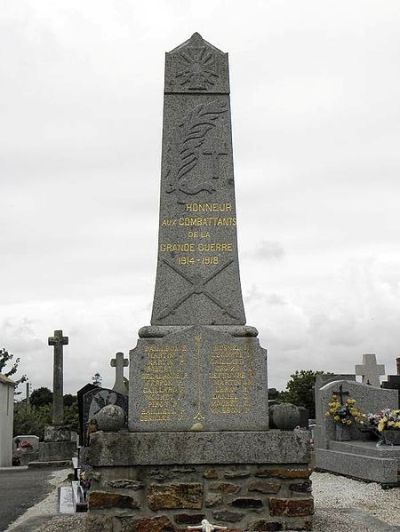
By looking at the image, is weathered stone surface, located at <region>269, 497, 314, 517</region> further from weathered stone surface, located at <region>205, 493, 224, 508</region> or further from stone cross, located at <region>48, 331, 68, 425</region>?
stone cross, located at <region>48, 331, 68, 425</region>

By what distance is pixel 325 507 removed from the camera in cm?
816

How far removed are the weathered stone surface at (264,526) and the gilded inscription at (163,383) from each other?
1.14m

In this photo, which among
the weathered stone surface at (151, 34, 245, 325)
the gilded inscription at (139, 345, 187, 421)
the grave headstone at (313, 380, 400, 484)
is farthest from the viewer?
the grave headstone at (313, 380, 400, 484)

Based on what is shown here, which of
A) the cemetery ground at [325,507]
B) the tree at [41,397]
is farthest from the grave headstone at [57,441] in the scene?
the tree at [41,397]

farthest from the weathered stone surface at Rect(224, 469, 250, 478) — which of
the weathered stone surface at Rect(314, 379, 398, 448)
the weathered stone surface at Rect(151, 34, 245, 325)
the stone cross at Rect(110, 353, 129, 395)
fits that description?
the stone cross at Rect(110, 353, 129, 395)

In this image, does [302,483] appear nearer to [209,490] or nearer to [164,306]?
[209,490]

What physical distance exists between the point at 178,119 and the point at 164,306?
2.00m

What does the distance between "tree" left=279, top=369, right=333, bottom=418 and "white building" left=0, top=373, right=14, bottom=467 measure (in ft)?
42.4

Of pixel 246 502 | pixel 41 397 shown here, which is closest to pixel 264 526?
pixel 246 502

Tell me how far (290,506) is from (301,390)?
2915cm

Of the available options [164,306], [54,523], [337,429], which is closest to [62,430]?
[337,429]

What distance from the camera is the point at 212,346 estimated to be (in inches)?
261

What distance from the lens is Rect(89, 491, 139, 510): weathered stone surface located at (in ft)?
19.5

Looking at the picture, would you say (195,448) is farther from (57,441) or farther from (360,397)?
(57,441)
